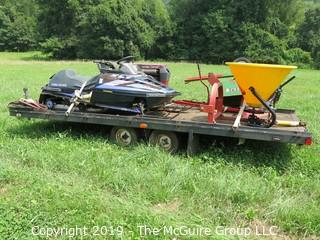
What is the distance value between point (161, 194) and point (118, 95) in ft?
8.16

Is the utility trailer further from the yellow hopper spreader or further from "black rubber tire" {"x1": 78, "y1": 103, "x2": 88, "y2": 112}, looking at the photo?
the yellow hopper spreader

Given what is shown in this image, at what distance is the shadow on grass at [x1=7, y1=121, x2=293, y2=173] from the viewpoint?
5.80 m

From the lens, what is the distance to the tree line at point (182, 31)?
4497 cm

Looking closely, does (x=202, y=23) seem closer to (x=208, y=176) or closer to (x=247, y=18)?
(x=247, y=18)

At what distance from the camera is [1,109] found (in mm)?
9773

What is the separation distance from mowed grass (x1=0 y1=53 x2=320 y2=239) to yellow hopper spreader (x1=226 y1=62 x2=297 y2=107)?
959 millimetres

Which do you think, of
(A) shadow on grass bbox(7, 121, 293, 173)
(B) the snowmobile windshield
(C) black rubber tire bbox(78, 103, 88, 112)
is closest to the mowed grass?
(A) shadow on grass bbox(7, 121, 293, 173)

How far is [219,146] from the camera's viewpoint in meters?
6.34

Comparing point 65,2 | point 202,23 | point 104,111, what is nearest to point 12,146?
point 104,111

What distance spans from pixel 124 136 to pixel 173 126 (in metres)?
0.97

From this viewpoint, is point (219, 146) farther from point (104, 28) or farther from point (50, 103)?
point (104, 28)

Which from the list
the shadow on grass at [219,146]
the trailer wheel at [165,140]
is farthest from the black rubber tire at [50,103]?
the trailer wheel at [165,140]

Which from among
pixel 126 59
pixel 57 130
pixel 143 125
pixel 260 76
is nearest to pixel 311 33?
pixel 126 59

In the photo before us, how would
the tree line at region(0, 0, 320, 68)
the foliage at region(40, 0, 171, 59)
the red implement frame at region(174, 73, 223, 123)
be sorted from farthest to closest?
the foliage at region(40, 0, 171, 59)
the tree line at region(0, 0, 320, 68)
the red implement frame at region(174, 73, 223, 123)
